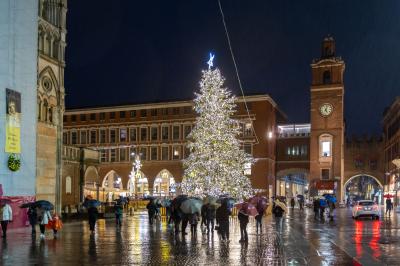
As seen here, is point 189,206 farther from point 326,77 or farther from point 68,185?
point 326,77

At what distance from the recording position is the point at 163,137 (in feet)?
296

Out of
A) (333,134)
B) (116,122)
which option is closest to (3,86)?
(333,134)

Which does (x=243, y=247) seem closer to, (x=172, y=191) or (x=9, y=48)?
(x=9, y=48)

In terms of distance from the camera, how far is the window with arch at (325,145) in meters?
79.6

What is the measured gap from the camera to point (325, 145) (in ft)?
262

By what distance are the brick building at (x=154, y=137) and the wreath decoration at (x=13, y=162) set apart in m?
53.4

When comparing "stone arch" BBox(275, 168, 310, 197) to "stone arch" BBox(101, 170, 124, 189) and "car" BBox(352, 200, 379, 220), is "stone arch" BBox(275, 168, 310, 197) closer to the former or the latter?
"stone arch" BBox(101, 170, 124, 189)

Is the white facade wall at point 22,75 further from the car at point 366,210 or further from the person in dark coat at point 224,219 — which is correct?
the car at point 366,210

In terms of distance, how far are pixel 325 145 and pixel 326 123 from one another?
2.93 meters

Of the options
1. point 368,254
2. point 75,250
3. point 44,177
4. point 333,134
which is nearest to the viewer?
point 368,254

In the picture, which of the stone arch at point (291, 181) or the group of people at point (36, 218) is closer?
the group of people at point (36, 218)

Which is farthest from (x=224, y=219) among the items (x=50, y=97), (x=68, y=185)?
(x=68, y=185)

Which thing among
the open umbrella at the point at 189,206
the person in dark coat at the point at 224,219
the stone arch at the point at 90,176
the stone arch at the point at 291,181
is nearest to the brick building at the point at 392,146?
the stone arch at the point at 291,181

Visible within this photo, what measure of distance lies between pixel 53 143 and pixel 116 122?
53.2 m
